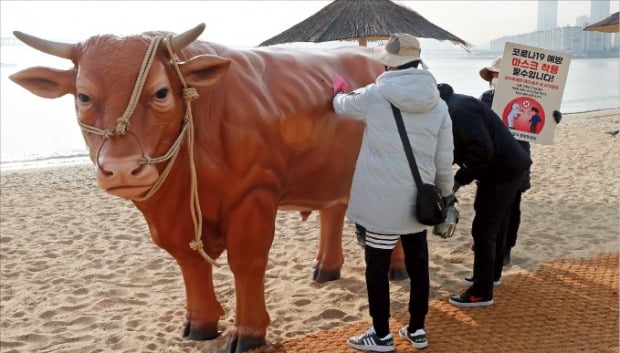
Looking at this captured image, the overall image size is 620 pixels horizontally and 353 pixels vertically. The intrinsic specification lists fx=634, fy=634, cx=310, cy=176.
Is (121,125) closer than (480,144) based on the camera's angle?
Yes

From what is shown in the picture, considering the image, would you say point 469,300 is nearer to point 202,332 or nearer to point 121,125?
point 202,332

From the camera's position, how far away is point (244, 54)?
3867 millimetres

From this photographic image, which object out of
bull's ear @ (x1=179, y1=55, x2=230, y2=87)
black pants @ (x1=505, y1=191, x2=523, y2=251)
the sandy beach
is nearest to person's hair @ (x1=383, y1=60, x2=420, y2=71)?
bull's ear @ (x1=179, y1=55, x2=230, y2=87)

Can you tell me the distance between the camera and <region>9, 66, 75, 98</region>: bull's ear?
322 cm

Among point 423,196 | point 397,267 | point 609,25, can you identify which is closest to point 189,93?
point 423,196

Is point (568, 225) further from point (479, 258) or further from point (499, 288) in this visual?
point (479, 258)

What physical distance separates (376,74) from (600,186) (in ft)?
17.6

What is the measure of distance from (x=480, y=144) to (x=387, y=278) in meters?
0.99

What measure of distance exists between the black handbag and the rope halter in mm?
1081

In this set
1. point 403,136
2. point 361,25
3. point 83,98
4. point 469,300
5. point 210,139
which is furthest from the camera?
point 361,25

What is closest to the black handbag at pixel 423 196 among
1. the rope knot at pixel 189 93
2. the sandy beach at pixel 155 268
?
the rope knot at pixel 189 93

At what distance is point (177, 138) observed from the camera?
329 centimetres

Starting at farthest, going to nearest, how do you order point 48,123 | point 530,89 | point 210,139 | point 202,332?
1. point 48,123
2. point 530,89
3. point 202,332
4. point 210,139

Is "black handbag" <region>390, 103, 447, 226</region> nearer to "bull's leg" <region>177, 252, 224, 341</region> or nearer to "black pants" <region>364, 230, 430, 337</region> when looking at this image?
"black pants" <region>364, 230, 430, 337</region>
